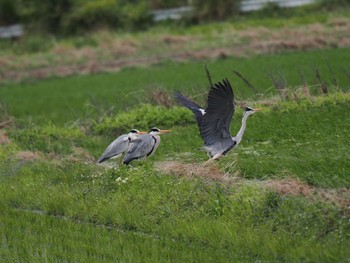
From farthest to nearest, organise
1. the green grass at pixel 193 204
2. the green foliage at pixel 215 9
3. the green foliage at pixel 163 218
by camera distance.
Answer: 1. the green foliage at pixel 215 9
2. the green grass at pixel 193 204
3. the green foliage at pixel 163 218

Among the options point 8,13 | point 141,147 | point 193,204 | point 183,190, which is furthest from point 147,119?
point 8,13

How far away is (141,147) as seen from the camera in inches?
502

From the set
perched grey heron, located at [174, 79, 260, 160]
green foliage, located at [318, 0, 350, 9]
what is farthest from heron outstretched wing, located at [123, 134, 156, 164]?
green foliage, located at [318, 0, 350, 9]

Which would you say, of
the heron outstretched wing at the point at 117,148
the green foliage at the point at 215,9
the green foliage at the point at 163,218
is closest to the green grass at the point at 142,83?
the heron outstretched wing at the point at 117,148

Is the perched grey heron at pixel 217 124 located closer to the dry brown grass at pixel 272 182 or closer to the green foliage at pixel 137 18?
the dry brown grass at pixel 272 182

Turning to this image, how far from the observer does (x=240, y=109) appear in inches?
623

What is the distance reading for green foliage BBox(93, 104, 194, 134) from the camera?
16.3 m

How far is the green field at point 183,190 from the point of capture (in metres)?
9.27

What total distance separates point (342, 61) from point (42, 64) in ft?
39.2

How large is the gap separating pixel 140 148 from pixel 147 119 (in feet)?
11.9

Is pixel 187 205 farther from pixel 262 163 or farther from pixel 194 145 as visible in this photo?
pixel 194 145

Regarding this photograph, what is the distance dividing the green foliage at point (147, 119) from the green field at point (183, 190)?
0.06 feet

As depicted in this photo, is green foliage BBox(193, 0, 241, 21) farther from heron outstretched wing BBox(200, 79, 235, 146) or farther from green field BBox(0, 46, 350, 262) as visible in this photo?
heron outstretched wing BBox(200, 79, 235, 146)

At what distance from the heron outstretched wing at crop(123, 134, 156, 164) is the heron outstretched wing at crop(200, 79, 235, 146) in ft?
3.58
